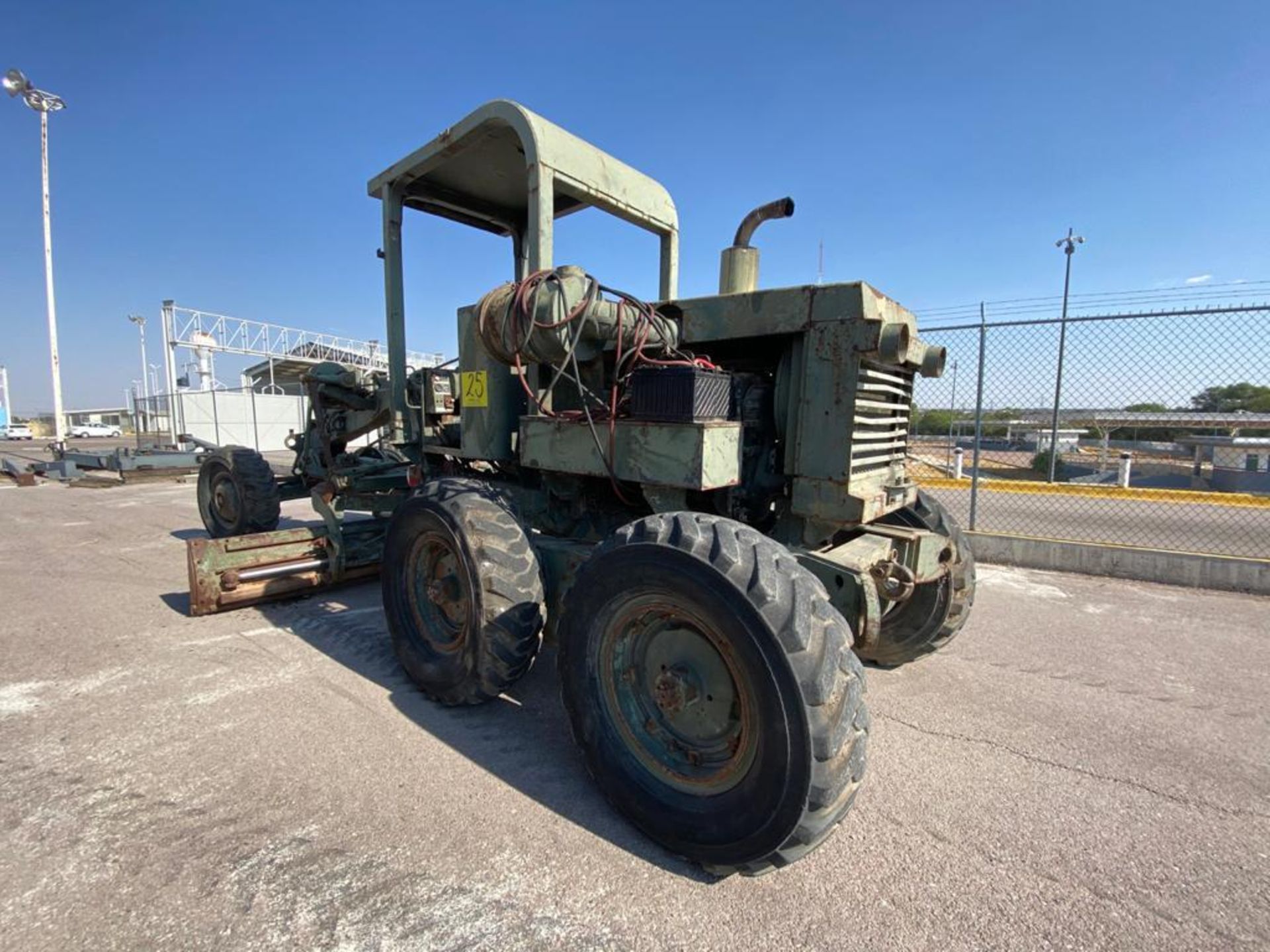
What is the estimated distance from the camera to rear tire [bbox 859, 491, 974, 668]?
10.9 ft

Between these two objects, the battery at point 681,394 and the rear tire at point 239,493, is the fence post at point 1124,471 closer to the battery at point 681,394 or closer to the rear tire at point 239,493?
the battery at point 681,394

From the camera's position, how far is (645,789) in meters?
2.23

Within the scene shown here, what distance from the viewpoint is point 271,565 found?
183 inches

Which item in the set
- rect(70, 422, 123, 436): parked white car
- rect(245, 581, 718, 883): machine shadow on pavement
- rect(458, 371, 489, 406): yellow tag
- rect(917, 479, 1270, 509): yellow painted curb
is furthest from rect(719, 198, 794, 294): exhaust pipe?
rect(70, 422, 123, 436): parked white car

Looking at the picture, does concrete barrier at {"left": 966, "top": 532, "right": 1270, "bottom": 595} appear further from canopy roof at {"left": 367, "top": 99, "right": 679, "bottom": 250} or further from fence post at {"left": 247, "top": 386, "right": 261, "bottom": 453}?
fence post at {"left": 247, "top": 386, "right": 261, "bottom": 453}

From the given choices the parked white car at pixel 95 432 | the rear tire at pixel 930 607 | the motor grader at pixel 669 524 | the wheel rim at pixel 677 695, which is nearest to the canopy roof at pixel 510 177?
the motor grader at pixel 669 524

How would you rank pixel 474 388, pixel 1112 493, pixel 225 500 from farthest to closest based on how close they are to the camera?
pixel 1112 493 → pixel 225 500 → pixel 474 388

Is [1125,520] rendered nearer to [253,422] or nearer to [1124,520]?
[1124,520]

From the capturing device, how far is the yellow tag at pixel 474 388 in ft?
11.9

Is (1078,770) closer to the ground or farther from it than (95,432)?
closer to the ground

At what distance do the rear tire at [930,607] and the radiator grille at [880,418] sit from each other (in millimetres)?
493

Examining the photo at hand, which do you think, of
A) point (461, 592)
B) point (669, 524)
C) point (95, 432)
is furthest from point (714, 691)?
point (95, 432)

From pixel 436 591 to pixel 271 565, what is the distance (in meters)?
2.21

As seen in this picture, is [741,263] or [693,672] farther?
[741,263]
